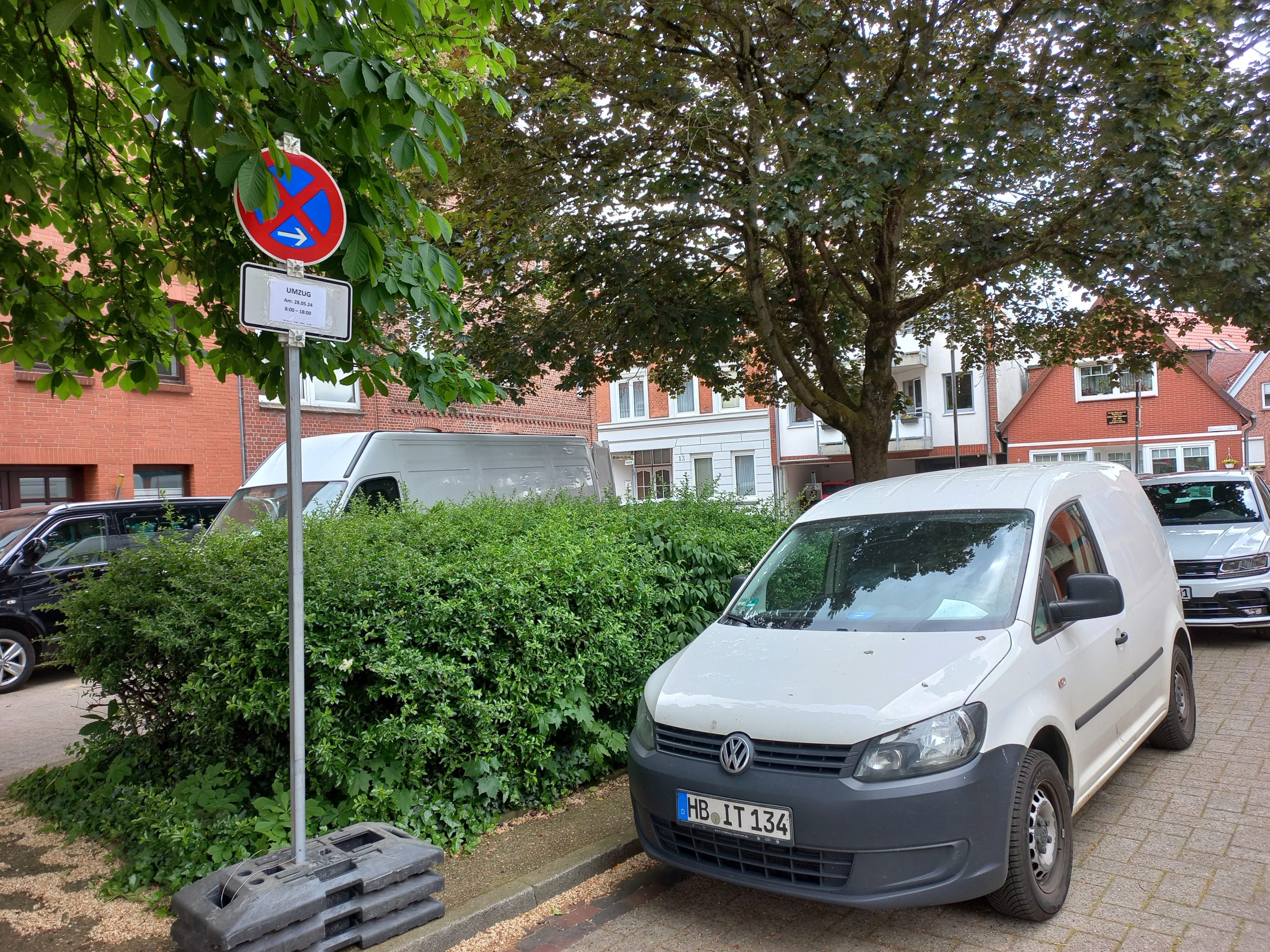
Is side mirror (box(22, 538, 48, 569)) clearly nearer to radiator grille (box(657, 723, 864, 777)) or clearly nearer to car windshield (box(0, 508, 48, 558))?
car windshield (box(0, 508, 48, 558))

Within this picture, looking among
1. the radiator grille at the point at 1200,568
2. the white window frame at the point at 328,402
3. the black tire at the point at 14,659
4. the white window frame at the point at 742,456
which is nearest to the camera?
the radiator grille at the point at 1200,568

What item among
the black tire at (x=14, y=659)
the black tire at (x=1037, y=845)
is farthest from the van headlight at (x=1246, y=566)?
the black tire at (x=14, y=659)

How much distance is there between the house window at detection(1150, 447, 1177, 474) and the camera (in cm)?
3362

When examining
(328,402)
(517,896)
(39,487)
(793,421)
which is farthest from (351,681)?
(793,421)

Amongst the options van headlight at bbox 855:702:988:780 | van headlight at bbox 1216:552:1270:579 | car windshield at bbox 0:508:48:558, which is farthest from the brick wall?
van headlight at bbox 855:702:988:780

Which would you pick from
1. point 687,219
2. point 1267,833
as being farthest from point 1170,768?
point 687,219

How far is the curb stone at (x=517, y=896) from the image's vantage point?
11.7 ft

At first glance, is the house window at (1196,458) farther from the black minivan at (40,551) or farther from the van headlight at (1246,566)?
the black minivan at (40,551)

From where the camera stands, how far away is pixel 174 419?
53.6ft

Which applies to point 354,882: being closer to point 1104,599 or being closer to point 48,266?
point 1104,599

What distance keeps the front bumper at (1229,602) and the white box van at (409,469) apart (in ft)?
22.0

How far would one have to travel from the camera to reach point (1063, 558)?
14.5ft

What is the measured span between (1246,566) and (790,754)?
805cm

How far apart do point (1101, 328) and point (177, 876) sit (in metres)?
15.0
